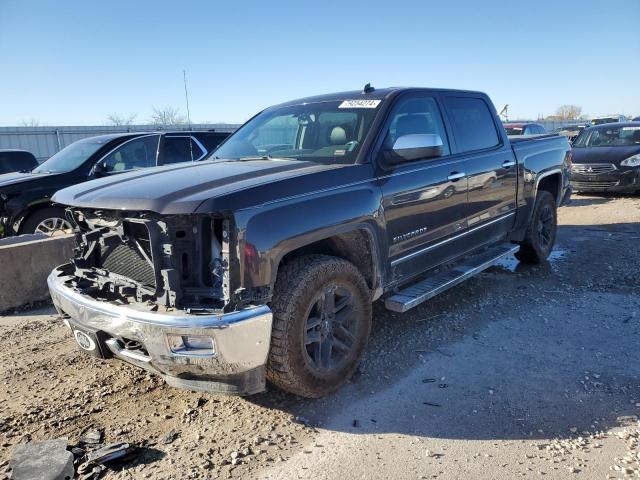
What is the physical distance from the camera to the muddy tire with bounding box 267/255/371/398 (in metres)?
3.00

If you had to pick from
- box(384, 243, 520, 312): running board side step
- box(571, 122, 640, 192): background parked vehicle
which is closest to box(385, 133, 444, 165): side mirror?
box(384, 243, 520, 312): running board side step

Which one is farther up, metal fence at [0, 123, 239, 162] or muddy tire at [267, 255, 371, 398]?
metal fence at [0, 123, 239, 162]

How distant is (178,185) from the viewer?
120 inches

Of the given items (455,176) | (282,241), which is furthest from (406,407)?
(455,176)

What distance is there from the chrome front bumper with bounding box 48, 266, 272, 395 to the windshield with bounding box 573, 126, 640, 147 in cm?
1224

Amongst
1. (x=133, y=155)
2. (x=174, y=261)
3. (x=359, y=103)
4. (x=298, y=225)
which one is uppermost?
(x=359, y=103)

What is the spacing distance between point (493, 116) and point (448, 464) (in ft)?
12.9

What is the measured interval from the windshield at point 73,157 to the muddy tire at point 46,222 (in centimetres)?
71

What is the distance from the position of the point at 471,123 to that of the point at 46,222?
585 centimetres

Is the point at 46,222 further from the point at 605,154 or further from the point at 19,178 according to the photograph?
the point at 605,154

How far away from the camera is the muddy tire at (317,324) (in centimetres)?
300

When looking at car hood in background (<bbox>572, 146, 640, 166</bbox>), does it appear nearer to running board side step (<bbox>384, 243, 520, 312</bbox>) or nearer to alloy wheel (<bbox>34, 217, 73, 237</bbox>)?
running board side step (<bbox>384, 243, 520, 312</bbox>)

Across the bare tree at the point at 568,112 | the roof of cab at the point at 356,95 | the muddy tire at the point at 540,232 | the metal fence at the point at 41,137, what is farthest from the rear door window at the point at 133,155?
the bare tree at the point at 568,112

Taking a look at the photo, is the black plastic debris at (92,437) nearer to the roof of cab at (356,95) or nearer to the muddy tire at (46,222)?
the roof of cab at (356,95)
